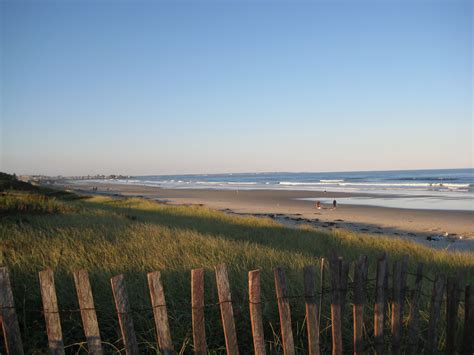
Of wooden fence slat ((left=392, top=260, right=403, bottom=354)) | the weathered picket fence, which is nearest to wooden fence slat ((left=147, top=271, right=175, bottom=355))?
the weathered picket fence

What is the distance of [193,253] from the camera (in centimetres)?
670

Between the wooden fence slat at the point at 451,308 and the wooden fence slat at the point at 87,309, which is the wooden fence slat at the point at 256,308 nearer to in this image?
the wooden fence slat at the point at 87,309

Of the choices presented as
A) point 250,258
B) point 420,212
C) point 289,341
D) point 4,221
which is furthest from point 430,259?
point 420,212

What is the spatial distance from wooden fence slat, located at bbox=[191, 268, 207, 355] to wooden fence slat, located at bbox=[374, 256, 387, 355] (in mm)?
1523

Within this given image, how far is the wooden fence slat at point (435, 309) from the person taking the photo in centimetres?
338

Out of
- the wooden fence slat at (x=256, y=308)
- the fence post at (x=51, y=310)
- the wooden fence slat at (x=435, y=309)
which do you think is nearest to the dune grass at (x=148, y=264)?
the fence post at (x=51, y=310)

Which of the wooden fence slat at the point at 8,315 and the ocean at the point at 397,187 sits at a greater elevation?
the wooden fence slat at the point at 8,315

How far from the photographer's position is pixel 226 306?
2812 mm

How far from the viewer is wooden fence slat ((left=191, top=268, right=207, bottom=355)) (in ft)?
8.91

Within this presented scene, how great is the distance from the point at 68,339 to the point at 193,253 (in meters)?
3.09

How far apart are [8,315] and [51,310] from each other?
285mm

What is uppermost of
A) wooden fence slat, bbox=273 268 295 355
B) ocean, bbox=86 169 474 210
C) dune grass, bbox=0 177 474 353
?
wooden fence slat, bbox=273 268 295 355

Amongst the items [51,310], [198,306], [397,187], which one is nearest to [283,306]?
[198,306]

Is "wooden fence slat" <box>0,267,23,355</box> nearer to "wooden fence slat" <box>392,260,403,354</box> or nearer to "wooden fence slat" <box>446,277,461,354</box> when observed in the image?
"wooden fence slat" <box>392,260,403,354</box>
